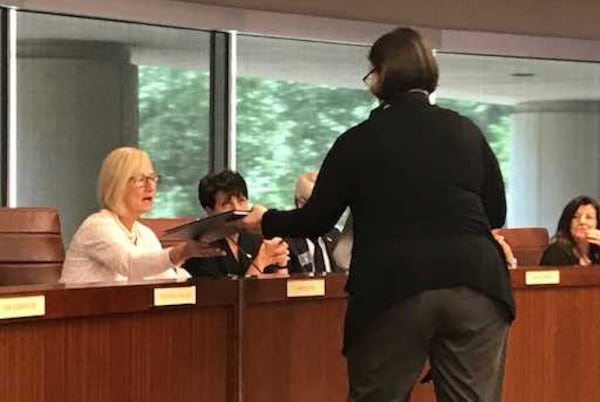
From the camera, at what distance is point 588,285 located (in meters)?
3.51

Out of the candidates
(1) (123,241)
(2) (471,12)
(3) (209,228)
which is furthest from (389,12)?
(3) (209,228)

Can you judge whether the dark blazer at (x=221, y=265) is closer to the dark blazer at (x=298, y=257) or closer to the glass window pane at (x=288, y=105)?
the dark blazer at (x=298, y=257)

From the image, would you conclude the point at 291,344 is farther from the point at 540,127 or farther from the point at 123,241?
the point at 540,127

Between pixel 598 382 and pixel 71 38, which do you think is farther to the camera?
pixel 71 38

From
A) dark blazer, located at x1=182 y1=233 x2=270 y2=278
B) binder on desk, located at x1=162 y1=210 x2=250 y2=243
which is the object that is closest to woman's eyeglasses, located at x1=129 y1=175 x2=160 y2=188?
dark blazer, located at x1=182 y1=233 x2=270 y2=278

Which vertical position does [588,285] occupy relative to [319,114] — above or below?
below

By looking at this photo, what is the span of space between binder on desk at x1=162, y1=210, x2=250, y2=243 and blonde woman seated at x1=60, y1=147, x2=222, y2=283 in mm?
61

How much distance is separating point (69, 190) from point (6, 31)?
2.70 ft

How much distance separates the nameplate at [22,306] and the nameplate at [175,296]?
33 centimetres

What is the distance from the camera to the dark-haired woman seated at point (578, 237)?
15.0ft

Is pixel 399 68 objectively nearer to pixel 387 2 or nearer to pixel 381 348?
pixel 381 348

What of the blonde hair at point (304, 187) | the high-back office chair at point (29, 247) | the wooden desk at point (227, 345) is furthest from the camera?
the blonde hair at point (304, 187)

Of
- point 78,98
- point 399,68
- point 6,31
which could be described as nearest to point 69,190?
point 78,98

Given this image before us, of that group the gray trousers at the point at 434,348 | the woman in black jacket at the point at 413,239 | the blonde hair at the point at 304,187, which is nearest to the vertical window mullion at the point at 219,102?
the blonde hair at the point at 304,187
